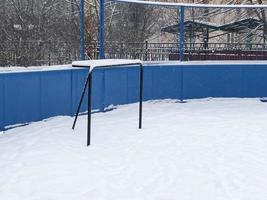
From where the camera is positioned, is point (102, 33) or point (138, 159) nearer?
point (138, 159)

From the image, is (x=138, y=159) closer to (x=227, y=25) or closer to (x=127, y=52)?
(x=127, y=52)

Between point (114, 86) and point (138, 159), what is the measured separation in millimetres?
3820

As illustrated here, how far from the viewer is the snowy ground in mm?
4570

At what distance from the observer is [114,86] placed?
30.9ft

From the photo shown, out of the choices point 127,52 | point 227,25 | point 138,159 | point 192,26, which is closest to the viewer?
point 138,159

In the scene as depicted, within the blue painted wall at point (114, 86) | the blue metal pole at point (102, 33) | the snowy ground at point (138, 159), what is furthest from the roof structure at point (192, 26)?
the snowy ground at point (138, 159)

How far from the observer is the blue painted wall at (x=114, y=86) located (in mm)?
7242

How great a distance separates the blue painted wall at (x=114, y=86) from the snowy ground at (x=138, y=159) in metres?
0.27

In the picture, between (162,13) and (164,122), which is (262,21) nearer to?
(162,13)

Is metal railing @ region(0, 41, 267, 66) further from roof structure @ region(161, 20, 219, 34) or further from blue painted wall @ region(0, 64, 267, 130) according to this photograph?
blue painted wall @ region(0, 64, 267, 130)

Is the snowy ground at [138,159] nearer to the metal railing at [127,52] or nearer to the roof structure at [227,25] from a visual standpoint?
the metal railing at [127,52]

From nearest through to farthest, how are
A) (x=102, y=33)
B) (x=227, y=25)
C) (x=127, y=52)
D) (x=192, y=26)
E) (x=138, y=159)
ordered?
(x=138, y=159)
(x=102, y=33)
(x=127, y=52)
(x=192, y=26)
(x=227, y=25)

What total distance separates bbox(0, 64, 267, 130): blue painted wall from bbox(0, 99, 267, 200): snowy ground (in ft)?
0.89

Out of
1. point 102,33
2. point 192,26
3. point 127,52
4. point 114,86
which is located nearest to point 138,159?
point 114,86
